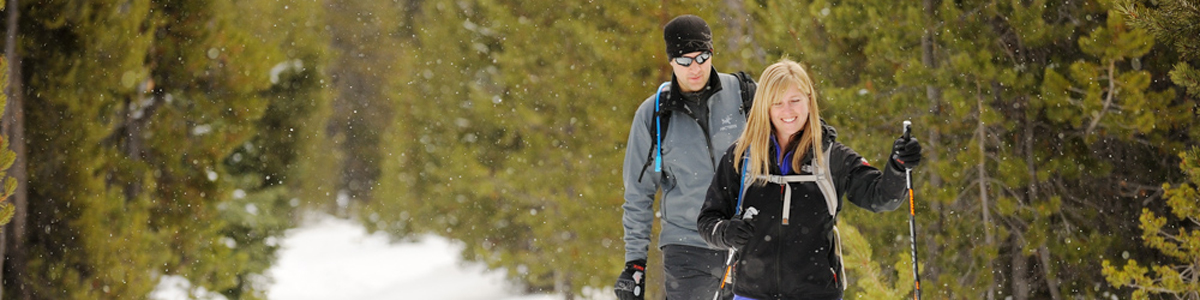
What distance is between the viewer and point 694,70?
13.9 feet

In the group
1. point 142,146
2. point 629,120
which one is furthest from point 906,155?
point 142,146

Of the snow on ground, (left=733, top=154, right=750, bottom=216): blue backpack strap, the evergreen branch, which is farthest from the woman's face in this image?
the snow on ground

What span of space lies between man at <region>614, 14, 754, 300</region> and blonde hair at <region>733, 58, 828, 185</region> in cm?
85

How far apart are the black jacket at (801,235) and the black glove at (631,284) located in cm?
91

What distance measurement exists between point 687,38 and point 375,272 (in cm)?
2749

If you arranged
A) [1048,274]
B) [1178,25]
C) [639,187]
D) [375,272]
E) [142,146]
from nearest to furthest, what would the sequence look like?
[1178,25] → [639,187] → [1048,274] → [142,146] → [375,272]

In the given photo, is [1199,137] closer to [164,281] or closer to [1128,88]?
[1128,88]

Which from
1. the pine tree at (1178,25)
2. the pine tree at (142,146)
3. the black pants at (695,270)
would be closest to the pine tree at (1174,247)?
the pine tree at (1178,25)

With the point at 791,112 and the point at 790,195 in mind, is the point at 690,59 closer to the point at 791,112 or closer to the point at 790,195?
the point at 791,112

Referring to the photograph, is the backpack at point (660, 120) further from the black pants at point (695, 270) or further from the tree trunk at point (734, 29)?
the tree trunk at point (734, 29)

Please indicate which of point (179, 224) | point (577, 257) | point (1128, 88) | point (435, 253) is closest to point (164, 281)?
point (179, 224)

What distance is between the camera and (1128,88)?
5.22 metres

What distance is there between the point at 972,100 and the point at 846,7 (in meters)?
1.01

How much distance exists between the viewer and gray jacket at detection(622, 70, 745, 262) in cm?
418
